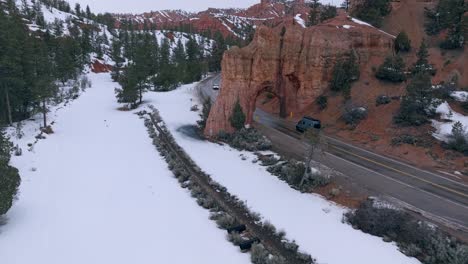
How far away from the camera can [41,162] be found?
30.8 meters

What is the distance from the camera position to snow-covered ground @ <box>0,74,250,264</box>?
666 inches

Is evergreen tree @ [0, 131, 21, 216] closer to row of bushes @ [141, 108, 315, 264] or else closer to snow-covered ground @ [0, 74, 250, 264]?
snow-covered ground @ [0, 74, 250, 264]

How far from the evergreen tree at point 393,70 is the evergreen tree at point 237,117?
18.3 m

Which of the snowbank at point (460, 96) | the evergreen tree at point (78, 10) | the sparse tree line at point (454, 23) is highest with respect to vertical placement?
the evergreen tree at point (78, 10)

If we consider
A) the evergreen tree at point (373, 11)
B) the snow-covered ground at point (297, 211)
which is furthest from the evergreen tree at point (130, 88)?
the evergreen tree at point (373, 11)

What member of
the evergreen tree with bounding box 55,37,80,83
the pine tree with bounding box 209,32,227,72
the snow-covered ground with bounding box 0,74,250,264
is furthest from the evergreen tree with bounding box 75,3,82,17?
the snow-covered ground with bounding box 0,74,250,264

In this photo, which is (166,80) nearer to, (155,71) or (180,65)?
(180,65)

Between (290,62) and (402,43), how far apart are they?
15638 mm

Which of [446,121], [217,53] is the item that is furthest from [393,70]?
[217,53]

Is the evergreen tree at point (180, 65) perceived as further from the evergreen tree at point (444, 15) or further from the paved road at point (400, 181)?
the paved road at point (400, 181)

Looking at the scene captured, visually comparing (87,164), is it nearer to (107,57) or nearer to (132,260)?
(132,260)

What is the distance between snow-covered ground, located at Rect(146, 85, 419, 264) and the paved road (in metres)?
3.88

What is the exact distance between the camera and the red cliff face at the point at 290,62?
38.7 metres

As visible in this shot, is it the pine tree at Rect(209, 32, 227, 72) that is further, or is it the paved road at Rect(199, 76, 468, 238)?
the pine tree at Rect(209, 32, 227, 72)
